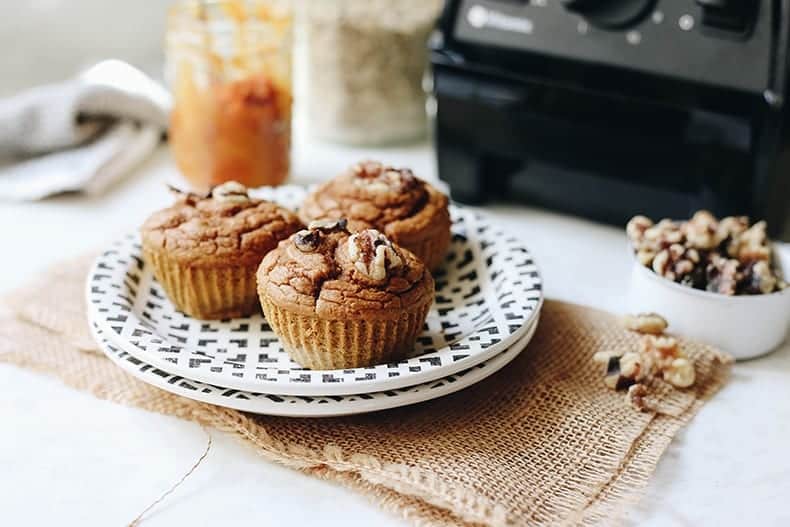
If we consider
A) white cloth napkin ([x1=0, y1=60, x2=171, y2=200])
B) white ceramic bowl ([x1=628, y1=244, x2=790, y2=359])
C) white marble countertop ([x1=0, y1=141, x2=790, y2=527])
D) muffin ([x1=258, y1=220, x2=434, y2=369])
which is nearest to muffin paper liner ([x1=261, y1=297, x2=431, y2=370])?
muffin ([x1=258, y1=220, x2=434, y2=369])

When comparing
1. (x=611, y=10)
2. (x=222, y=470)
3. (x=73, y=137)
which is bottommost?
(x=222, y=470)

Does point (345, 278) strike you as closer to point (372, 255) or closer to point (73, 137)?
point (372, 255)

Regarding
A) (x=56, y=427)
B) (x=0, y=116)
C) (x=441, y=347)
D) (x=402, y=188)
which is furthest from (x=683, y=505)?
(x=0, y=116)

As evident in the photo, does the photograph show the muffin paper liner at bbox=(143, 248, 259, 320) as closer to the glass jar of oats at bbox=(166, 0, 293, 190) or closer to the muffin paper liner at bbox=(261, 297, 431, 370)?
the muffin paper liner at bbox=(261, 297, 431, 370)

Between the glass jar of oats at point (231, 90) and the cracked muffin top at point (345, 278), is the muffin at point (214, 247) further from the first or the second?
the glass jar of oats at point (231, 90)

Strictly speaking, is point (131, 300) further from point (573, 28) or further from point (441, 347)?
point (573, 28)

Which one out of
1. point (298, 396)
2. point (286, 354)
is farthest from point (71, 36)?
point (298, 396)
